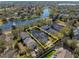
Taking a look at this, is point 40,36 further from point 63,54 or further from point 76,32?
point 76,32

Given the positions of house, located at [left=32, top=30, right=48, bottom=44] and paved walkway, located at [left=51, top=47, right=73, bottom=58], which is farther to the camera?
house, located at [left=32, top=30, right=48, bottom=44]

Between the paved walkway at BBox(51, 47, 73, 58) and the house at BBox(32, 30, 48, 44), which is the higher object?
the house at BBox(32, 30, 48, 44)

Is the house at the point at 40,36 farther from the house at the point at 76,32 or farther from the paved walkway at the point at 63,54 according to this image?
the house at the point at 76,32

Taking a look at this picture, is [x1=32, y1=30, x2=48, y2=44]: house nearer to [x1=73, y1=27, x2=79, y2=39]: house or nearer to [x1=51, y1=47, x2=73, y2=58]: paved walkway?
[x1=51, y1=47, x2=73, y2=58]: paved walkway

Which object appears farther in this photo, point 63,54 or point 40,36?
point 40,36

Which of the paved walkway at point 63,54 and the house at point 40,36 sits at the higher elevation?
the house at point 40,36

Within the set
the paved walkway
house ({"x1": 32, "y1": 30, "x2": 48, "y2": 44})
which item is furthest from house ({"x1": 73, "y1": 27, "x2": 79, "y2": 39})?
house ({"x1": 32, "y1": 30, "x2": 48, "y2": 44})

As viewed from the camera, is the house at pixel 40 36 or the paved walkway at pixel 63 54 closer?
the paved walkway at pixel 63 54

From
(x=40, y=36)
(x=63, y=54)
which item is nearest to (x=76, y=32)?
(x=63, y=54)

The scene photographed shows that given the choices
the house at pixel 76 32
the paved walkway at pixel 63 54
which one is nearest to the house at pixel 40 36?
the paved walkway at pixel 63 54

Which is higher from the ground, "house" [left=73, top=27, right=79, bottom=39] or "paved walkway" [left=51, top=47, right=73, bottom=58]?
"house" [left=73, top=27, right=79, bottom=39]

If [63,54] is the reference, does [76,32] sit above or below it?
above
